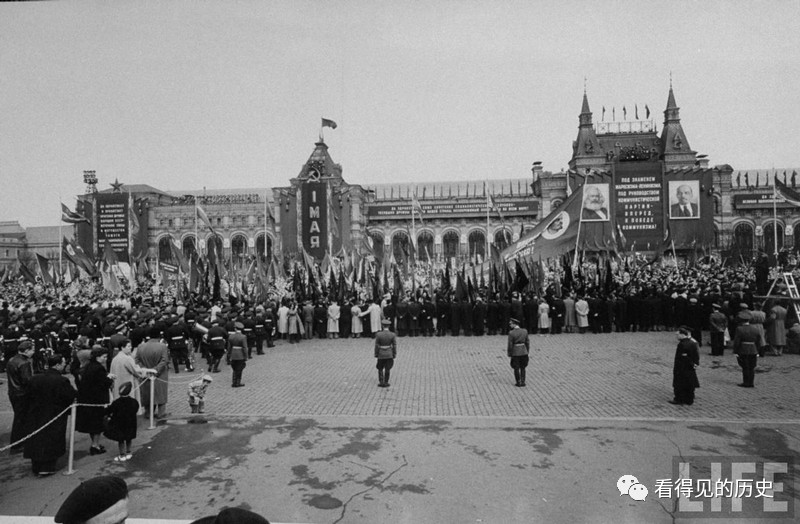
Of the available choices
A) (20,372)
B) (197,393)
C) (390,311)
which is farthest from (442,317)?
(20,372)

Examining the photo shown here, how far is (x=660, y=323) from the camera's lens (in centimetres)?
1711

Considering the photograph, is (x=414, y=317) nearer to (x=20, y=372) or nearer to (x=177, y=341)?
(x=177, y=341)

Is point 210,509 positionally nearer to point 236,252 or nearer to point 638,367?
point 638,367

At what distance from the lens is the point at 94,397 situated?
6.65 meters

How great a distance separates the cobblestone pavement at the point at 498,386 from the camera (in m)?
8.05

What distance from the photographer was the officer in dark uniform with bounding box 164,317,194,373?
11.8m

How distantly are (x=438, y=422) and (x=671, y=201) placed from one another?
33569 mm

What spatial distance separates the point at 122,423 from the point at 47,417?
0.91m

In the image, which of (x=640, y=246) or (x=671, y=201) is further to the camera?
(x=640, y=246)

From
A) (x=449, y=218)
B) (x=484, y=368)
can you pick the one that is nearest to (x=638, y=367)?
(x=484, y=368)

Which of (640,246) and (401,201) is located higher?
(401,201)

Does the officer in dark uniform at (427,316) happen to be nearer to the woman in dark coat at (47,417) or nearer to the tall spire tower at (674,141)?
the woman in dark coat at (47,417)

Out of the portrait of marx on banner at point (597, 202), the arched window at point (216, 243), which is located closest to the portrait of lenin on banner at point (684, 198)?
the portrait of marx on banner at point (597, 202)

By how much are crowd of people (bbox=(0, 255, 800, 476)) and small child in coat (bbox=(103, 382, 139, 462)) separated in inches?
0.5
